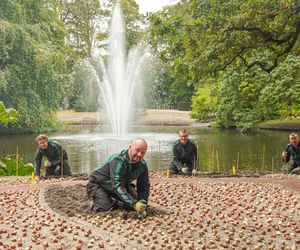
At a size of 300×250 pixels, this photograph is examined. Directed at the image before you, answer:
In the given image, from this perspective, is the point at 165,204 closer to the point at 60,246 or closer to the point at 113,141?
the point at 60,246

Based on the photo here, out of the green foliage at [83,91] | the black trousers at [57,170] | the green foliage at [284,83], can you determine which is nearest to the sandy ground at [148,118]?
the green foliage at [83,91]

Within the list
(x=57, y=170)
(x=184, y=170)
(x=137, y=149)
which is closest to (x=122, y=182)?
(x=137, y=149)

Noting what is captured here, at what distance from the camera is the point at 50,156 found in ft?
36.4

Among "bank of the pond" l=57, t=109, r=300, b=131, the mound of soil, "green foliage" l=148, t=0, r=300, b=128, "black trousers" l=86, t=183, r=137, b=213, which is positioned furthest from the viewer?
"bank of the pond" l=57, t=109, r=300, b=131

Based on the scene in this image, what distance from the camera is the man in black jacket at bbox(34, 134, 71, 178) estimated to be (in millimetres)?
10711

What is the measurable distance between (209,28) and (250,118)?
15.2 metres

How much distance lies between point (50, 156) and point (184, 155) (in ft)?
10.5

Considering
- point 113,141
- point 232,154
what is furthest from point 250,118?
point 113,141

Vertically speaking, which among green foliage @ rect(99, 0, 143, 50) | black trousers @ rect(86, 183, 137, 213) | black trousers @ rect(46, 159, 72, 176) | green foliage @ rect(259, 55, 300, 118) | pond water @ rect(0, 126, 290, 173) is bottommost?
pond water @ rect(0, 126, 290, 173)

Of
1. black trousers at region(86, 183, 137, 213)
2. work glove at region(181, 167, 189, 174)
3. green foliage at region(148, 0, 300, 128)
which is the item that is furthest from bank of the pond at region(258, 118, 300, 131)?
black trousers at region(86, 183, 137, 213)

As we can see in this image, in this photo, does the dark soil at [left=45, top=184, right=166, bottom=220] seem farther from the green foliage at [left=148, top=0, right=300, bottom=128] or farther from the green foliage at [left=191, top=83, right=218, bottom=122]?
the green foliage at [left=191, top=83, right=218, bottom=122]

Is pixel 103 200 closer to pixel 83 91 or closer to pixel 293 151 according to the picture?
pixel 293 151

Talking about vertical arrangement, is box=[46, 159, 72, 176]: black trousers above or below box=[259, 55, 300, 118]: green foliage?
below

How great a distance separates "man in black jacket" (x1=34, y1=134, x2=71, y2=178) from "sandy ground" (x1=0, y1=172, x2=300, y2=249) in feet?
6.41
